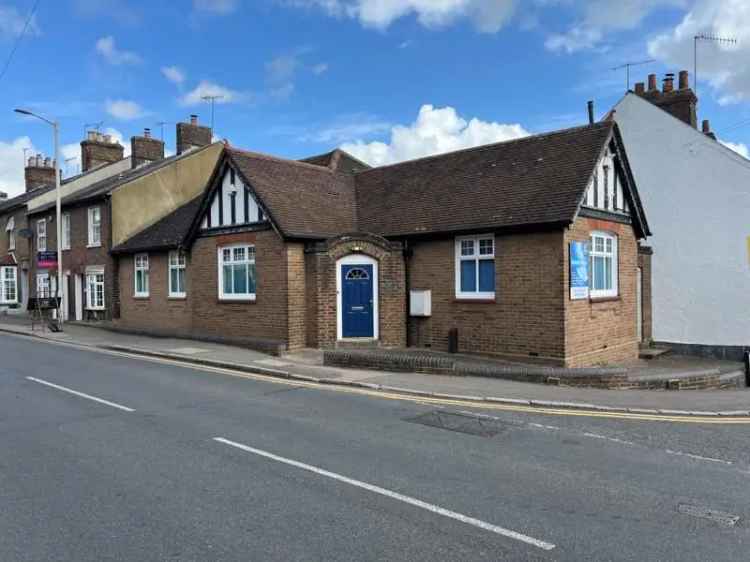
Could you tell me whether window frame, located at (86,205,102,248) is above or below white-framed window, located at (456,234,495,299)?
above

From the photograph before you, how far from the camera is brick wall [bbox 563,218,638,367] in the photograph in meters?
14.3

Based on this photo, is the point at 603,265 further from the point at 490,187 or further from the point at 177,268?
the point at 177,268

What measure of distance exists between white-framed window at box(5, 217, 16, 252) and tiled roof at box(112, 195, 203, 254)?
49.3 ft

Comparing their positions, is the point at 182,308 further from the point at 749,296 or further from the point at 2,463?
the point at 749,296

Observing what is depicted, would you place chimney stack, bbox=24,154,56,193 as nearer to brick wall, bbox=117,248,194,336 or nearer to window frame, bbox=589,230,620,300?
brick wall, bbox=117,248,194,336

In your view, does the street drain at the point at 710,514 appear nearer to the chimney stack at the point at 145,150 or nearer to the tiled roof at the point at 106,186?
the tiled roof at the point at 106,186

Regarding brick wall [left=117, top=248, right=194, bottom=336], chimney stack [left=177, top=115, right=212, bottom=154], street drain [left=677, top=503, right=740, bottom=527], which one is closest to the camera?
street drain [left=677, top=503, right=740, bottom=527]

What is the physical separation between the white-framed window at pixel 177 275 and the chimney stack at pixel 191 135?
37.6 feet

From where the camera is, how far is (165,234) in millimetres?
23391

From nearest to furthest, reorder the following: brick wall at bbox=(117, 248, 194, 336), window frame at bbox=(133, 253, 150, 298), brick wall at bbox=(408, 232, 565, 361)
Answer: brick wall at bbox=(408, 232, 565, 361) < brick wall at bbox=(117, 248, 194, 336) < window frame at bbox=(133, 253, 150, 298)

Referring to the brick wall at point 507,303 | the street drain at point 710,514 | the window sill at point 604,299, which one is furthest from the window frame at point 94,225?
the street drain at point 710,514

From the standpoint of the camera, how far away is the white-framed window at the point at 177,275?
70.6ft

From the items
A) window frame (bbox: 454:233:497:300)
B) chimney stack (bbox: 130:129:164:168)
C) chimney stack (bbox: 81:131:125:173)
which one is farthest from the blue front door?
chimney stack (bbox: 81:131:125:173)

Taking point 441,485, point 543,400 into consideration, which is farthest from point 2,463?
point 543,400
